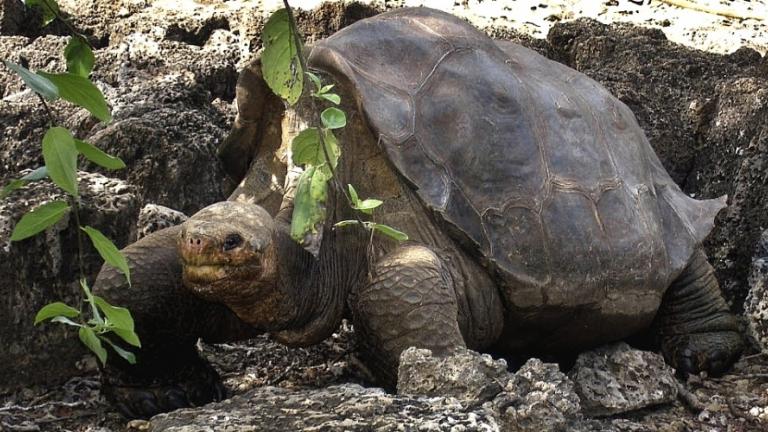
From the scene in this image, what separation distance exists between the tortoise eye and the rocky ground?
0.37 m

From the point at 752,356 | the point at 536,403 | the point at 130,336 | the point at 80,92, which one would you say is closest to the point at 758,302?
the point at 752,356

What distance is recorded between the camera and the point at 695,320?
3.88m

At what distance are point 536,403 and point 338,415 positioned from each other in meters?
0.42

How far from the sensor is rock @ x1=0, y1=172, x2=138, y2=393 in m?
2.99

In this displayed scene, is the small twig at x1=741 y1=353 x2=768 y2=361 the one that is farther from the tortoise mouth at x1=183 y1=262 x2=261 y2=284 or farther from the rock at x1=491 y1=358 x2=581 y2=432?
the tortoise mouth at x1=183 y1=262 x2=261 y2=284

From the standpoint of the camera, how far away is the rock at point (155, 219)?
3.45 meters

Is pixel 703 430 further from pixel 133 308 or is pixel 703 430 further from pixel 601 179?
pixel 133 308

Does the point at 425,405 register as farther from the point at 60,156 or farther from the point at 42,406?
the point at 42,406

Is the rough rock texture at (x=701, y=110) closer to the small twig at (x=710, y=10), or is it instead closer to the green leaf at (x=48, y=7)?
the small twig at (x=710, y=10)

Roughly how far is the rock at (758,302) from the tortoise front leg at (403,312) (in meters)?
1.34

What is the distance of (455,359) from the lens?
2287 mm

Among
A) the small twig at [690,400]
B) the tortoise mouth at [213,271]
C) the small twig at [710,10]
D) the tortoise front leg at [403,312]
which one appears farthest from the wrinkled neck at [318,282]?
the small twig at [710,10]

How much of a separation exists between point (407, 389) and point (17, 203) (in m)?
1.31

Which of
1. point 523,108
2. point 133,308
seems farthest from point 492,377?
point 523,108
